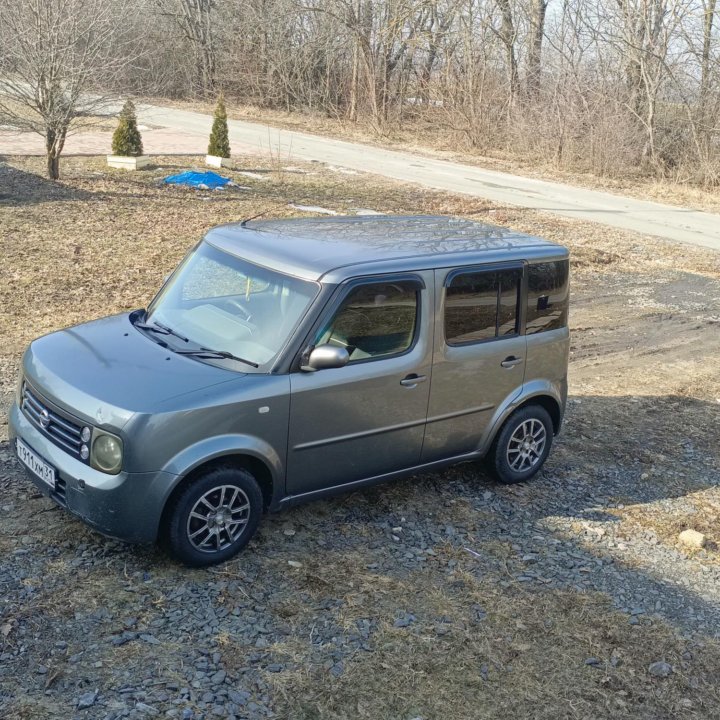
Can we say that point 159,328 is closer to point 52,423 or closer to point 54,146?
point 52,423

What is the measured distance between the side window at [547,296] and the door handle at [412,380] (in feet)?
3.55

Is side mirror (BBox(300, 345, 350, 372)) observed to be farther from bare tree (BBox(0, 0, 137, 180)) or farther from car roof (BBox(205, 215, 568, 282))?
bare tree (BBox(0, 0, 137, 180))

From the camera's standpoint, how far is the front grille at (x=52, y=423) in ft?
15.6

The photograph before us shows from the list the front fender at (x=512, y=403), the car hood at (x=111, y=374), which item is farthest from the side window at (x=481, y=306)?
the car hood at (x=111, y=374)

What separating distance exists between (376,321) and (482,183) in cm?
1862

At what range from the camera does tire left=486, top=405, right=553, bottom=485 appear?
20.8 feet

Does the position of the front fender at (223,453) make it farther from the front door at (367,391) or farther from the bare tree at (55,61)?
the bare tree at (55,61)

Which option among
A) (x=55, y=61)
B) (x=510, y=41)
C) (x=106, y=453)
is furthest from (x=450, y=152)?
(x=106, y=453)

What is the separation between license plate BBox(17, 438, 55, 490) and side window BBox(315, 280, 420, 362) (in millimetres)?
1686

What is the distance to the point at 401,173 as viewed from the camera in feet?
78.2

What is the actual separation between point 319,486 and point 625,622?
194 cm

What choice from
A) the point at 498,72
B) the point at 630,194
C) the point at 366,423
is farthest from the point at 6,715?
the point at 498,72

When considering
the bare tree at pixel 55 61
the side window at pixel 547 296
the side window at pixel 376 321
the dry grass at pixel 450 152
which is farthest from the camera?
the dry grass at pixel 450 152

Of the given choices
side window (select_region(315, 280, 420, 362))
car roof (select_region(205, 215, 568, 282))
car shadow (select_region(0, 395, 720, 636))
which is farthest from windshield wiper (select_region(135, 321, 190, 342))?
car shadow (select_region(0, 395, 720, 636))
